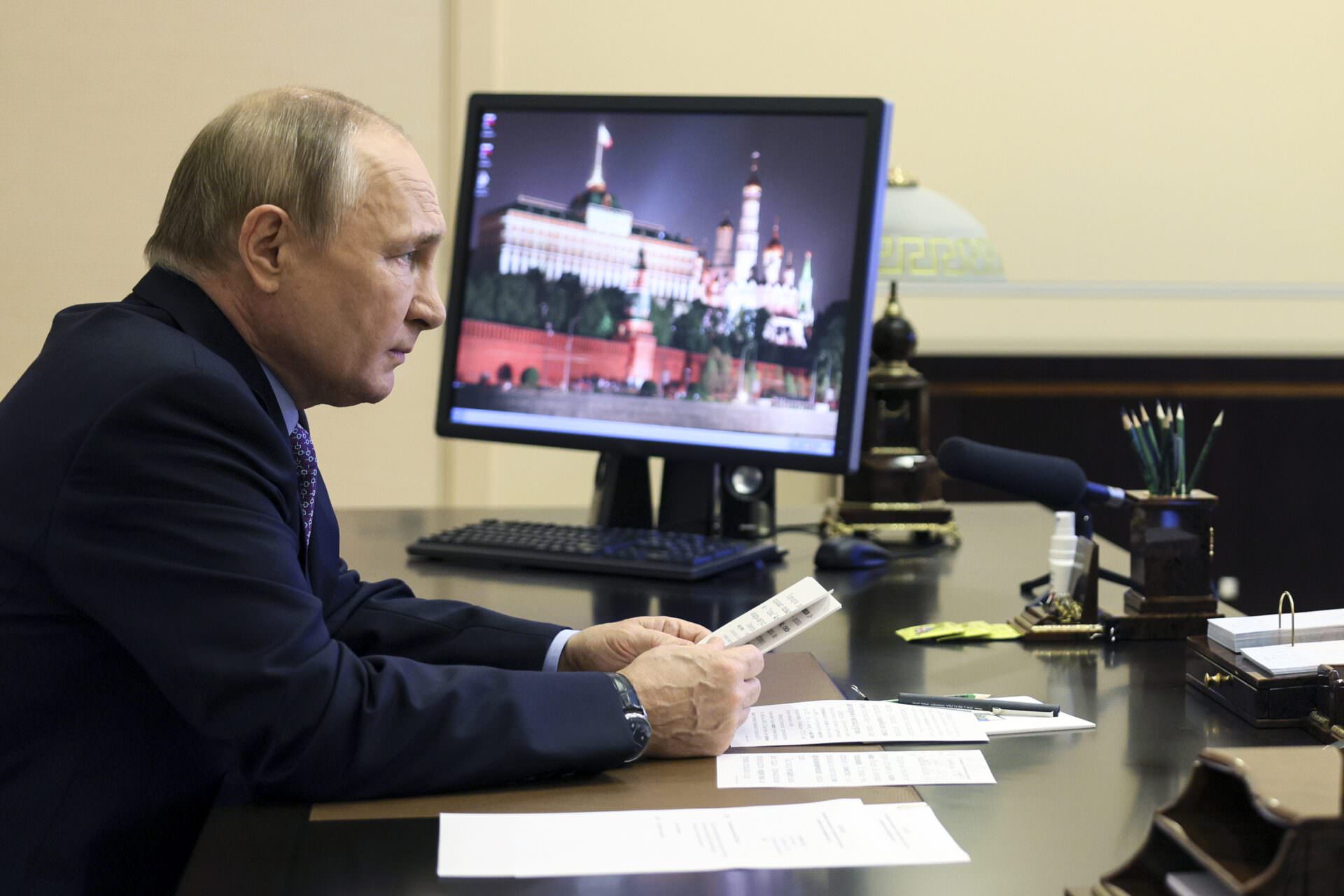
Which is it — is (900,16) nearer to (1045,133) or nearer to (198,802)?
(1045,133)

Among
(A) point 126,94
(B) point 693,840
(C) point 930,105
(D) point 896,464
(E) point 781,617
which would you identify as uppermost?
(C) point 930,105

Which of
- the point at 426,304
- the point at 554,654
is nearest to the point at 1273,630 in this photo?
the point at 554,654

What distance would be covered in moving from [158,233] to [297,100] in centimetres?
17

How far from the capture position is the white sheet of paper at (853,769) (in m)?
1.06

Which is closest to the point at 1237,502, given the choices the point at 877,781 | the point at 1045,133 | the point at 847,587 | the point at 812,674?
the point at 1045,133

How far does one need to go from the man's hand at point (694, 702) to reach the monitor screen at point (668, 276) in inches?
26.6

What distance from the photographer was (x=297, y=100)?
1165 millimetres

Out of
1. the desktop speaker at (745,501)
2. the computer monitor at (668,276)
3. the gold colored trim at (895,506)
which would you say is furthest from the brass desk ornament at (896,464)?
the computer monitor at (668,276)

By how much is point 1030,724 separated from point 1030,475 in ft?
1.65

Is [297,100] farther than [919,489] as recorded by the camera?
No

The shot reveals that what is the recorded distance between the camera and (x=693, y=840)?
37.1 inches

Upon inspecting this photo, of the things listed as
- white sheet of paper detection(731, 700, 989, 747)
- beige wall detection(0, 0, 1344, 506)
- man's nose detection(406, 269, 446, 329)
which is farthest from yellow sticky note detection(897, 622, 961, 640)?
beige wall detection(0, 0, 1344, 506)

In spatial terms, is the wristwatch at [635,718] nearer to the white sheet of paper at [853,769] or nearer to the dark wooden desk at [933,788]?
the white sheet of paper at [853,769]

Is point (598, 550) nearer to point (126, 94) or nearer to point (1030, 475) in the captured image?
point (1030, 475)
